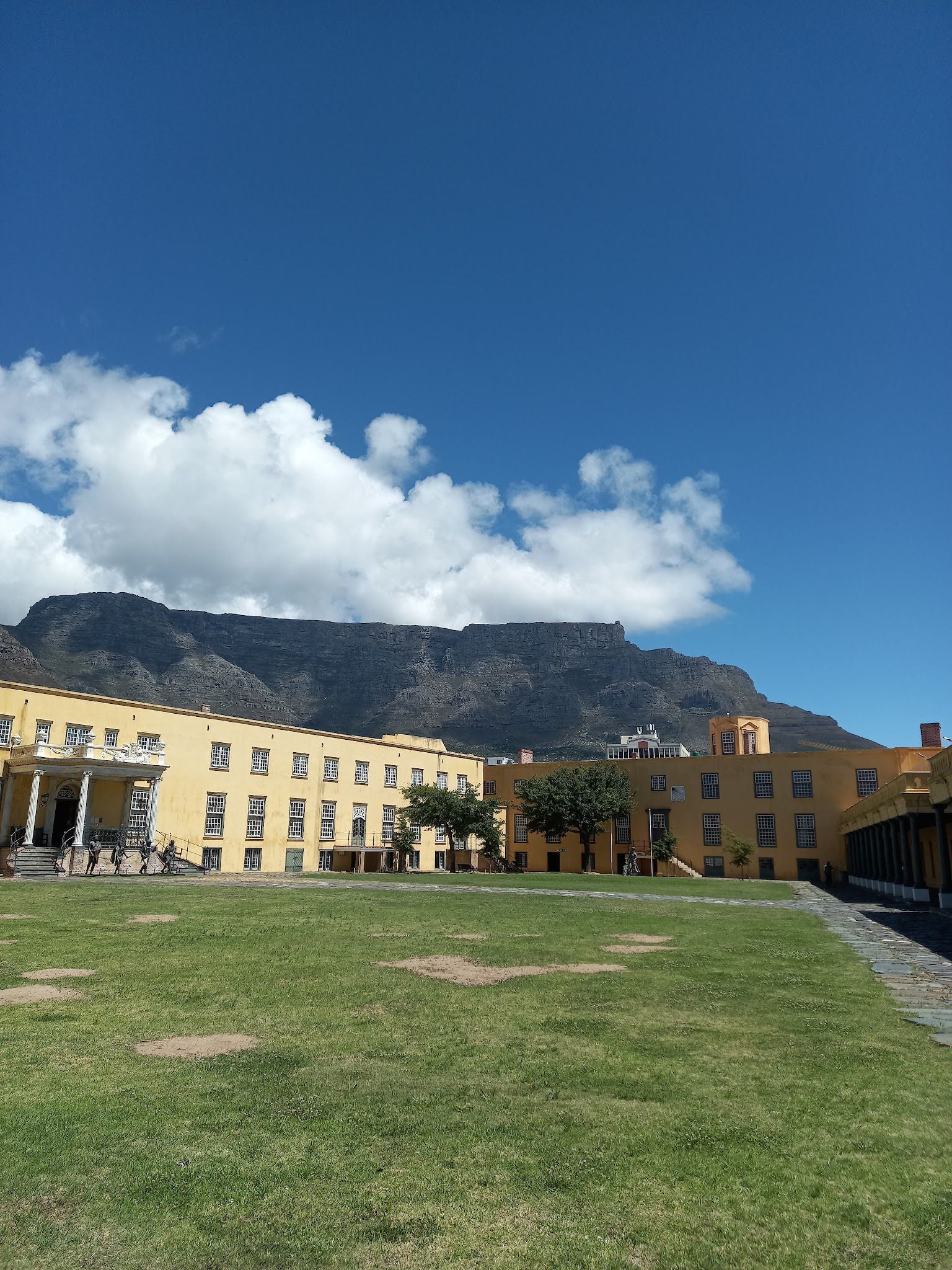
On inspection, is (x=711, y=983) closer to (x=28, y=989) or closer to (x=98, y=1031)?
(x=98, y=1031)

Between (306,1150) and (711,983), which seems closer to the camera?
(306,1150)

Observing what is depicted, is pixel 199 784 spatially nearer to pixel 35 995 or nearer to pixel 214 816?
pixel 214 816

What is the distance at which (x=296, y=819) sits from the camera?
56.6 meters

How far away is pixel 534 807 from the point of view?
216 ft

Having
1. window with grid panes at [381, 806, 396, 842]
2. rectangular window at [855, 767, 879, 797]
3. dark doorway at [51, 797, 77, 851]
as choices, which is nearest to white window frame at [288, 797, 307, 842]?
window with grid panes at [381, 806, 396, 842]

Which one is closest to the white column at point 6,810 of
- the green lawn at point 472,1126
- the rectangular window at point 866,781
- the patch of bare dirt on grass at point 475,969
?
the green lawn at point 472,1126

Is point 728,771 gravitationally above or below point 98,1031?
above

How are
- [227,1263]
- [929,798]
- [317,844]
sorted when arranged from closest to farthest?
[227,1263] < [929,798] < [317,844]

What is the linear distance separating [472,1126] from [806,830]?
63.5 m

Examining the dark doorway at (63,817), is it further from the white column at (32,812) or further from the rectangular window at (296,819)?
the rectangular window at (296,819)

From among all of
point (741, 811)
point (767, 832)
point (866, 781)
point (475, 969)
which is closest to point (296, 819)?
point (741, 811)

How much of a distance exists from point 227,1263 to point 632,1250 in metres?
2.00

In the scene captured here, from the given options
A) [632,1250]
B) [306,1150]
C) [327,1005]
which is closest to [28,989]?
[327,1005]

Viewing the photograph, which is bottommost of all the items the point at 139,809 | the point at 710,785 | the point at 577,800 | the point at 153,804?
the point at 139,809
